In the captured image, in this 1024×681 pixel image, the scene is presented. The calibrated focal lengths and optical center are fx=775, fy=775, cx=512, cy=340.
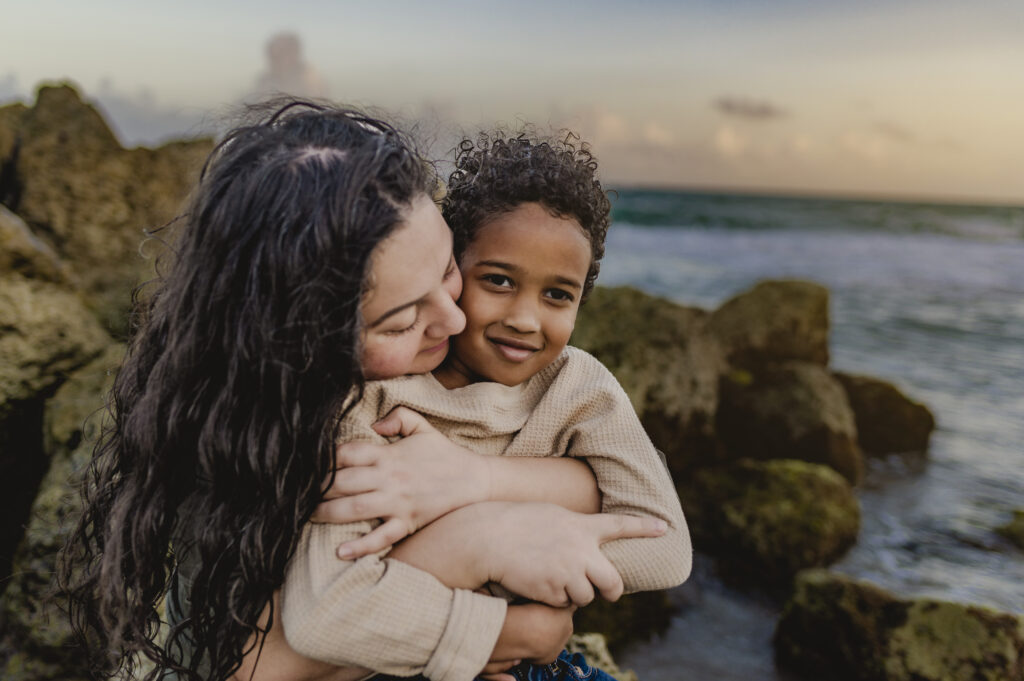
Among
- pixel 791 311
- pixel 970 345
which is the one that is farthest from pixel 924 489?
pixel 970 345

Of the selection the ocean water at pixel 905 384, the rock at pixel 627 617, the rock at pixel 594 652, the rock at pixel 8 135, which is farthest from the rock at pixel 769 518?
the rock at pixel 8 135

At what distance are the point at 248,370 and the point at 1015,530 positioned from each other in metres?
6.56

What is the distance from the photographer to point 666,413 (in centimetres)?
517

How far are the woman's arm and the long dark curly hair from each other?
0.27 feet

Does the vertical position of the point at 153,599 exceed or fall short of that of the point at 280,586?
it falls short

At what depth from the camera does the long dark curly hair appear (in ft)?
5.26

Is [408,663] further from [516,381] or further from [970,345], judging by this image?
[970,345]

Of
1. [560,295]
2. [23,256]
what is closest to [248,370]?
[560,295]

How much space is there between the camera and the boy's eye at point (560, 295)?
2.14 meters

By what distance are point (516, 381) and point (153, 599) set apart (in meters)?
1.04

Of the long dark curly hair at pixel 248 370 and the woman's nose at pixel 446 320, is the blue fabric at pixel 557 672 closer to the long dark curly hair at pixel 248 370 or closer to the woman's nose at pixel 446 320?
the long dark curly hair at pixel 248 370

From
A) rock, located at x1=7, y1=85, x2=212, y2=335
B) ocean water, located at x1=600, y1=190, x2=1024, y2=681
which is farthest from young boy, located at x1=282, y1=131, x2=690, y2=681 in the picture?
rock, located at x1=7, y1=85, x2=212, y2=335

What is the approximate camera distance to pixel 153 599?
1.85 metres

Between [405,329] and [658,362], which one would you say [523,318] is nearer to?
[405,329]
